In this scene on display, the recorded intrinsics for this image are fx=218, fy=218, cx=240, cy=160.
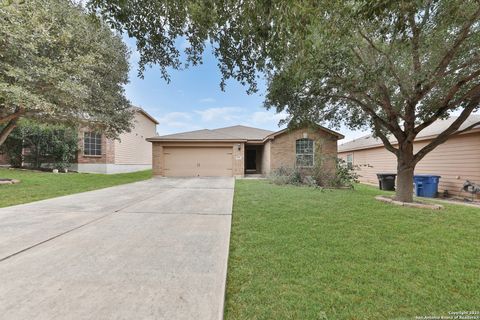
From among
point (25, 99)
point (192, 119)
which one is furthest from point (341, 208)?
point (192, 119)

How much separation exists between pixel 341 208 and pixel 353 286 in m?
3.92

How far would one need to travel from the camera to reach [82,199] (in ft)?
21.8

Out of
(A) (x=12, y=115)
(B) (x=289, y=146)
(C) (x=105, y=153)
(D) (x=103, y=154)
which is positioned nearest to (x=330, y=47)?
(B) (x=289, y=146)

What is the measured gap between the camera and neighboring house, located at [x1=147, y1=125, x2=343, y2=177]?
1398 cm

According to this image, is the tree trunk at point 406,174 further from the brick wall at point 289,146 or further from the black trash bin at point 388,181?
the brick wall at point 289,146

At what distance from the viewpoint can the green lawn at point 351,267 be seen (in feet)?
6.52

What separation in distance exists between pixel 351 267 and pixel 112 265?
292 centimetres

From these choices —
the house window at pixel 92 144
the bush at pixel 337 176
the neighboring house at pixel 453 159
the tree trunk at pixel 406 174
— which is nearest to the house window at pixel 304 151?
the bush at pixel 337 176

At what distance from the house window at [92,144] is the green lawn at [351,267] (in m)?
16.9

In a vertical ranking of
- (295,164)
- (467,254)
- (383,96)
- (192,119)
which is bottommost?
(467,254)

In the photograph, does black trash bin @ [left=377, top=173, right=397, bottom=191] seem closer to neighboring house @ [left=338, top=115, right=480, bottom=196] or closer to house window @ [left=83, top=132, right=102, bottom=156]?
neighboring house @ [left=338, top=115, right=480, bottom=196]

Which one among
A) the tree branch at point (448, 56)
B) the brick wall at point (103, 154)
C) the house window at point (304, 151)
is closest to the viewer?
the tree branch at point (448, 56)

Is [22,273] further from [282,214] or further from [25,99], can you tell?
[25,99]

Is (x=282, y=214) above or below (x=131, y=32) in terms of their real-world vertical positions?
below
